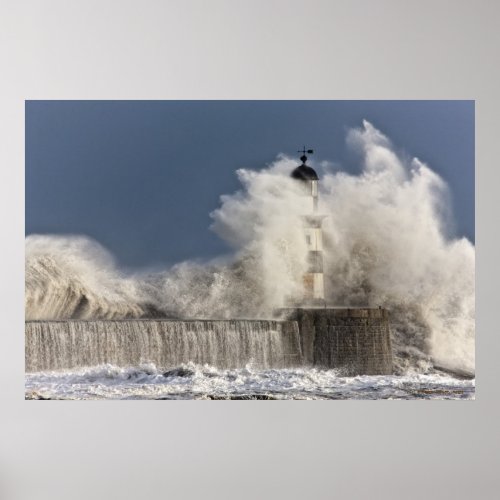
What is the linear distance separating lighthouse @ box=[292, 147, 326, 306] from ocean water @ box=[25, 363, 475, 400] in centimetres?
37

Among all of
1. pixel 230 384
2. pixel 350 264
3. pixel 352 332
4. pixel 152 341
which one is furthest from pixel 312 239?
pixel 152 341

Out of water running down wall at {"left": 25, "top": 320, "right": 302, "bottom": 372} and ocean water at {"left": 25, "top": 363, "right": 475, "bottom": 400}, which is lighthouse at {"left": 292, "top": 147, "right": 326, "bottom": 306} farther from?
ocean water at {"left": 25, "top": 363, "right": 475, "bottom": 400}

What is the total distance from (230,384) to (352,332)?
0.65 meters

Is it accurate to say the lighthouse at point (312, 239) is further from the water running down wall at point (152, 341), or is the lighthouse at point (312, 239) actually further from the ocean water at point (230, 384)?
the ocean water at point (230, 384)

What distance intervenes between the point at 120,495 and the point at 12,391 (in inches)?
28.6

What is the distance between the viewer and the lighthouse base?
14.1 ft

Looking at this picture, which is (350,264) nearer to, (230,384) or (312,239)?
(312,239)

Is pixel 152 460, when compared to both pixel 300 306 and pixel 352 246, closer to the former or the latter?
pixel 300 306

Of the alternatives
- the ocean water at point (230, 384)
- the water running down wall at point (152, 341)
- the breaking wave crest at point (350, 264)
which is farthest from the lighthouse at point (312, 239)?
the ocean water at point (230, 384)

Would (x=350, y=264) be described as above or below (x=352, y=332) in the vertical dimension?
above

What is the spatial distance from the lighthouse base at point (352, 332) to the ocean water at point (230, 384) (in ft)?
0.16

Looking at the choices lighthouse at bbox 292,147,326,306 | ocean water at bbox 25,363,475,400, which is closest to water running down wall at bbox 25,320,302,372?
ocean water at bbox 25,363,475,400

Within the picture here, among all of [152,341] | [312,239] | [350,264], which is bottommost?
[152,341]

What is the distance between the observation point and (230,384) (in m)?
4.27
